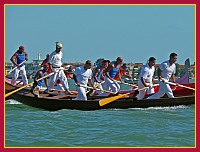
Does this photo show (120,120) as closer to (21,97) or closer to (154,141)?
(154,141)

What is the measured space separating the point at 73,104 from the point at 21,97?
2432 millimetres

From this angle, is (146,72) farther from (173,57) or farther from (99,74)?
(99,74)

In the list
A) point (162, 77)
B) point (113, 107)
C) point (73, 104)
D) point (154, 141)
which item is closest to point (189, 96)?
point (162, 77)

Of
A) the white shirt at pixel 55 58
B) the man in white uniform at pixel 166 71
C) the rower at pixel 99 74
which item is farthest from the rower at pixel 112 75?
the man in white uniform at pixel 166 71

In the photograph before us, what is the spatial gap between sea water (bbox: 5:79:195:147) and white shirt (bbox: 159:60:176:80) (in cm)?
120

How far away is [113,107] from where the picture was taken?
53.5ft

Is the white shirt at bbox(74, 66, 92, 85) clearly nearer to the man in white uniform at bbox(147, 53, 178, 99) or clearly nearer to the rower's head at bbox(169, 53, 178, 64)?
the man in white uniform at bbox(147, 53, 178, 99)

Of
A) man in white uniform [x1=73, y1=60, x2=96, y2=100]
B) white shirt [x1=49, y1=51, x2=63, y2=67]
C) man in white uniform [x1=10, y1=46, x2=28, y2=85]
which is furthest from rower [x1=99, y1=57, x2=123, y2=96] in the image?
man in white uniform [x1=10, y1=46, x2=28, y2=85]

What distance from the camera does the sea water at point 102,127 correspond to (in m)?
11.3

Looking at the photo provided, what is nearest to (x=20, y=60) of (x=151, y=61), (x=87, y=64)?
(x=87, y=64)

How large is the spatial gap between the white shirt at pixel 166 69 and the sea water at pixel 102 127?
47.1 inches

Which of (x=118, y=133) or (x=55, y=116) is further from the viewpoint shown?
(x=55, y=116)

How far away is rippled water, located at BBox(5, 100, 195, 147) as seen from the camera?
1130 centimetres

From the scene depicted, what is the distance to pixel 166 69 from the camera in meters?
15.5
